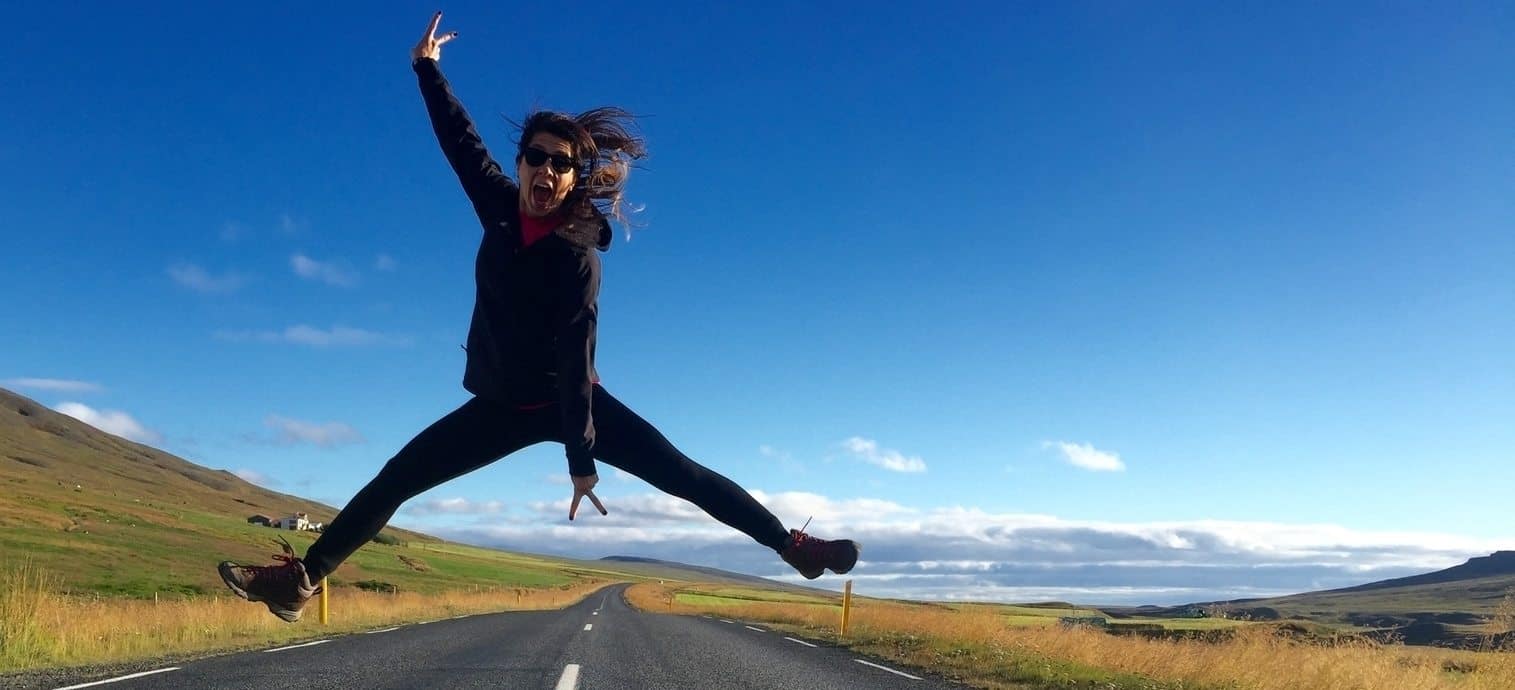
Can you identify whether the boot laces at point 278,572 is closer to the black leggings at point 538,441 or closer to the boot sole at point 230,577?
the boot sole at point 230,577

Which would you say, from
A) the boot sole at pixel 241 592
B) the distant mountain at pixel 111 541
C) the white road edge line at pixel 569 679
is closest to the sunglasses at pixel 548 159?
the boot sole at pixel 241 592

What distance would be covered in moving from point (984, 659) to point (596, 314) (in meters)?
14.0

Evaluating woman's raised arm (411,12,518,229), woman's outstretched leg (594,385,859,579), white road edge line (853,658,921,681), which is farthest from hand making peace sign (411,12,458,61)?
white road edge line (853,658,921,681)

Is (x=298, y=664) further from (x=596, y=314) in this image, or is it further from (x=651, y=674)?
(x=596, y=314)

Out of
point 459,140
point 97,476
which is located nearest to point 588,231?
point 459,140

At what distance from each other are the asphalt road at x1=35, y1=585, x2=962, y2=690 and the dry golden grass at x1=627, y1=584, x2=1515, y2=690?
1320 millimetres

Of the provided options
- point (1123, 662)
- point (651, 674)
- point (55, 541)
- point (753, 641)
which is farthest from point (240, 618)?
point (55, 541)

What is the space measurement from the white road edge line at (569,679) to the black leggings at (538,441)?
622 centimetres

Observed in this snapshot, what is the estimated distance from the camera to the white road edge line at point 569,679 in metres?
9.73

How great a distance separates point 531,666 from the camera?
12.1 m

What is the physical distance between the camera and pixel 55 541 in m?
61.8

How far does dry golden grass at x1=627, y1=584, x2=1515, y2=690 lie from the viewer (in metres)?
12.3

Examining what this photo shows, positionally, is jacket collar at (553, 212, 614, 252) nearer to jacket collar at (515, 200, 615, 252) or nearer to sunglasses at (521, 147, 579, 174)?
jacket collar at (515, 200, 615, 252)

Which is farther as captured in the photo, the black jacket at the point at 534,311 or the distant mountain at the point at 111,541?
the distant mountain at the point at 111,541
